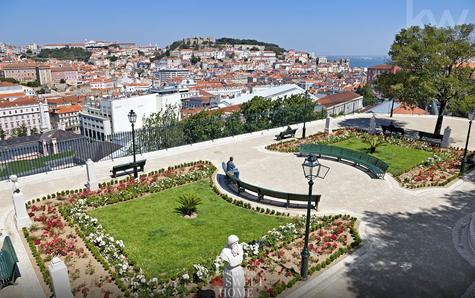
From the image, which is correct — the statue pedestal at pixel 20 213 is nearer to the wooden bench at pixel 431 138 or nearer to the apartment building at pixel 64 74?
the wooden bench at pixel 431 138

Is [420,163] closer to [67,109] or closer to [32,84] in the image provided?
[67,109]

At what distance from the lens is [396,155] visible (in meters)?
19.2

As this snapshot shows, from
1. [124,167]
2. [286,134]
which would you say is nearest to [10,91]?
[286,134]

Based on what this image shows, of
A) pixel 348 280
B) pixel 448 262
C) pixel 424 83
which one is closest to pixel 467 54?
pixel 424 83

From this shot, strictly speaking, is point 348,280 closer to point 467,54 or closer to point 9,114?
point 467,54

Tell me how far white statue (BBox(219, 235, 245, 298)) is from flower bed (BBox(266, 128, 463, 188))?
10564 millimetres

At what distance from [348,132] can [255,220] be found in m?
14.2

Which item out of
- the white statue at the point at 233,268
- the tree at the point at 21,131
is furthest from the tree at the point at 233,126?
the tree at the point at 21,131

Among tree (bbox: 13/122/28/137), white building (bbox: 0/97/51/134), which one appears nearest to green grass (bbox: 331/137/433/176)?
tree (bbox: 13/122/28/137)

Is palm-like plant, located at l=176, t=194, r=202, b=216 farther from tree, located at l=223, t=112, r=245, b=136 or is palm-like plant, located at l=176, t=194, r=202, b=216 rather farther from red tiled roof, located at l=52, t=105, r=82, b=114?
red tiled roof, located at l=52, t=105, r=82, b=114

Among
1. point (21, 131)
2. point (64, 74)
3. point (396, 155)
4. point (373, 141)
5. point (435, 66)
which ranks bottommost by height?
point (21, 131)

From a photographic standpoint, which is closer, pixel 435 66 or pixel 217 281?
pixel 217 281

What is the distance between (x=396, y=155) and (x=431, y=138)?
12.7 feet

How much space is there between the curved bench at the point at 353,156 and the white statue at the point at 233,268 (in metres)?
10.0
